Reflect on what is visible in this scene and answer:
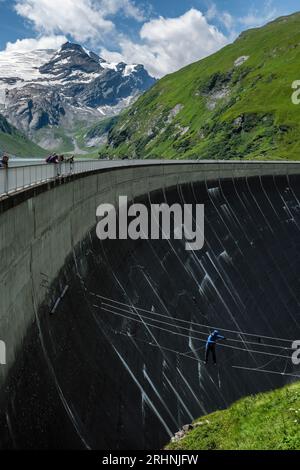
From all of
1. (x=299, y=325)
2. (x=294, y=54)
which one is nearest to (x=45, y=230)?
(x=299, y=325)

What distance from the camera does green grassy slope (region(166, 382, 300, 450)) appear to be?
41.8ft

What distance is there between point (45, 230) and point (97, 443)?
6.83m

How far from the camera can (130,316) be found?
2378 centimetres

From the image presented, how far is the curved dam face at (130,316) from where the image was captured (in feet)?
46.9

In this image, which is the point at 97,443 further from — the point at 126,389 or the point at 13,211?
the point at 13,211

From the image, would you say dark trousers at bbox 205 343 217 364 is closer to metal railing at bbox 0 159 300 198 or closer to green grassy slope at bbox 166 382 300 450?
green grassy slope at bbox 166 382 300 450

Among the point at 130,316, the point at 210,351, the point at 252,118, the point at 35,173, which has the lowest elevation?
the point at 210,351

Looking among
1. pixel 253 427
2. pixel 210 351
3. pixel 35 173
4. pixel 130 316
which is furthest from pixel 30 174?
pixel 210 351

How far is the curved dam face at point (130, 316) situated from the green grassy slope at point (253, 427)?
9.00 ft

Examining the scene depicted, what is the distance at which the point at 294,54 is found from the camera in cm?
18062

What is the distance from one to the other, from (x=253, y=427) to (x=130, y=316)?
33.2ft

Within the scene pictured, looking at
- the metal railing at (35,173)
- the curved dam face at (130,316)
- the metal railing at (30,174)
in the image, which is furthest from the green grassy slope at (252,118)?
the metal railing at (30,174)

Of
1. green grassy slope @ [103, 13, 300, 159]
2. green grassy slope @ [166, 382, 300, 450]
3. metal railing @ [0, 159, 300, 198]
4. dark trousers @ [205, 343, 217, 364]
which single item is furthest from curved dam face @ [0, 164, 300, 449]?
green grassy slope @ [103, 13, 300, 159]

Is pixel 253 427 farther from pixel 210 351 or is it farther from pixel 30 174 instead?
pixel 210 351
